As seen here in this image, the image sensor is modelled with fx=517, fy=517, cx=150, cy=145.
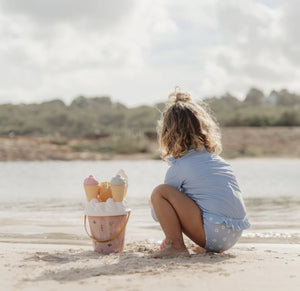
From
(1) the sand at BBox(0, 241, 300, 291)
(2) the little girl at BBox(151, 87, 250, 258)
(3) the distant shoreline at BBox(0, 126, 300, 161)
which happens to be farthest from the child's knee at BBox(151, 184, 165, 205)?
(3) the distant shoreline at BBox(0, 126, 300, 161)

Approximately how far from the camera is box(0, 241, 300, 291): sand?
2.45 m

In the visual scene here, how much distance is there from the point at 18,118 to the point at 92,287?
33026mm

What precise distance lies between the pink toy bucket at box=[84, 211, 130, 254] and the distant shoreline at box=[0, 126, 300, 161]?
15.4m

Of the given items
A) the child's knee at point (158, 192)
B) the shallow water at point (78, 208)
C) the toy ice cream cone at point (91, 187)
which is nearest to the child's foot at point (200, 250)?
the child's knee at point (158, 192)

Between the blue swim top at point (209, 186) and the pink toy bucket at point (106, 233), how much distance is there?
0.48 metres

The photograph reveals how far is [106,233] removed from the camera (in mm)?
3430

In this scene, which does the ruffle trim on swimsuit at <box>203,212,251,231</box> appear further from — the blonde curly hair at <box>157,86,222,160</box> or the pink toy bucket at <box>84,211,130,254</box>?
the pink toy bucket at <box>84,211,130,254</box>

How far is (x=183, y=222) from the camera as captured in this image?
326 centimetres

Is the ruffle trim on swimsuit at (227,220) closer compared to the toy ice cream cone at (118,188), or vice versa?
the ruffle trim on swimsuit at (227,220)

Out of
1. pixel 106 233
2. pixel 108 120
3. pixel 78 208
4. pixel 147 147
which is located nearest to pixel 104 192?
pixel 106 233

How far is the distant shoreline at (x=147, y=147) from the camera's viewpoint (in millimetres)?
18969

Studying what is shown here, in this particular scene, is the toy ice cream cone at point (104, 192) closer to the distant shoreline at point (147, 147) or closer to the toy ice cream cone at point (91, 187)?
the toy ice cream cone at point (91, 187)

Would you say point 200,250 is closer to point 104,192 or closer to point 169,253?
point 169,253

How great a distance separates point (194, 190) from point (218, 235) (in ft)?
1.04
